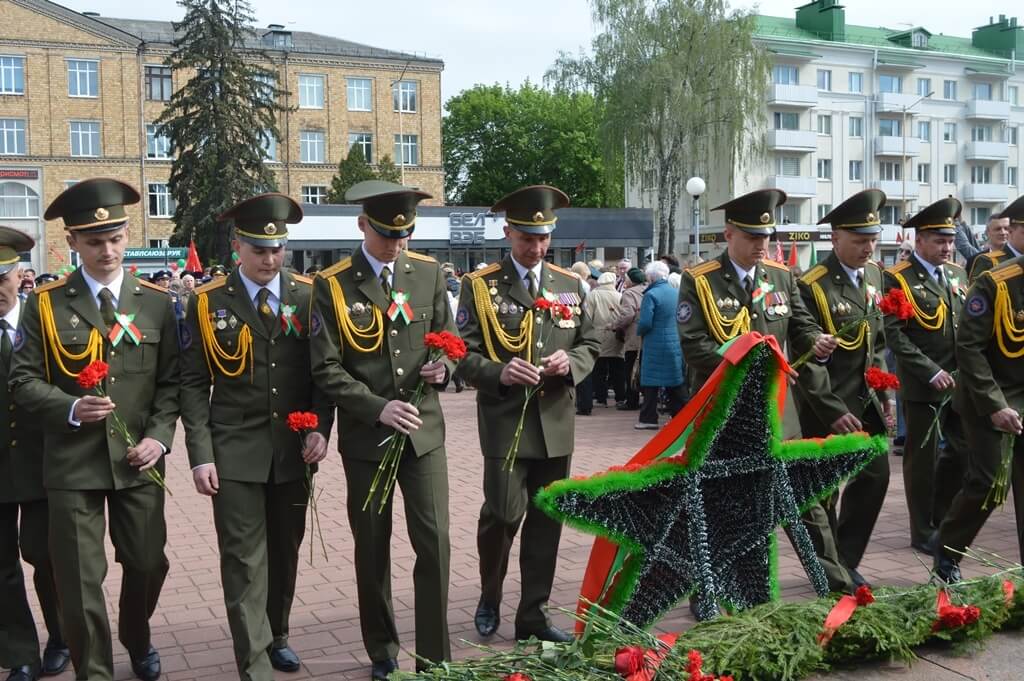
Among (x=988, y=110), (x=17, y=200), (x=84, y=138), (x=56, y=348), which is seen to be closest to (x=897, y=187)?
(x=988, y=110)

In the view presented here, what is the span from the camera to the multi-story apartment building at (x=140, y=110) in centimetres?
5809

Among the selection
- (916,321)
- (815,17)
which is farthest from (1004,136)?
(916,321)

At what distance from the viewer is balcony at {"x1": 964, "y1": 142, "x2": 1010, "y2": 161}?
2633 inches

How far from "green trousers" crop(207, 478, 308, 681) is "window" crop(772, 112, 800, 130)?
58984 mm

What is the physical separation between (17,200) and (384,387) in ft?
196

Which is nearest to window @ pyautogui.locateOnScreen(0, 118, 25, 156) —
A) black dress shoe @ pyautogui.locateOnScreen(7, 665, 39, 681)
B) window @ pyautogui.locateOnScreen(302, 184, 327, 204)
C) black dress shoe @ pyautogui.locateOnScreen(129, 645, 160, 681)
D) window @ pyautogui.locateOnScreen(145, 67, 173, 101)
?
window @ pyautogui.locateOnScreen(145, 67, 173, 101)

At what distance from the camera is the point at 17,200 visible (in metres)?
58.0

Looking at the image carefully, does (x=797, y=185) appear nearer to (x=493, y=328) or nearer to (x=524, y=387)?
(x=493, y=328)

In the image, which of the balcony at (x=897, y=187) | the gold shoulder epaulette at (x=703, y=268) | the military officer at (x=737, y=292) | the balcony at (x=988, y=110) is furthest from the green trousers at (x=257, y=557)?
the balcony at (x=988, y=110)

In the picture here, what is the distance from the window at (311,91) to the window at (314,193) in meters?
4.72

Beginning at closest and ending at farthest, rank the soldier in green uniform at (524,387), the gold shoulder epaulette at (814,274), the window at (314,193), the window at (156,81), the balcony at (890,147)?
the soldier in green uniform at (524,387)
the gold shoulder epaulette at (814,274)
the window at (156,81)
the balcony at (890,147)
the window at (314,193)

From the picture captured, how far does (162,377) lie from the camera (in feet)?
16.3

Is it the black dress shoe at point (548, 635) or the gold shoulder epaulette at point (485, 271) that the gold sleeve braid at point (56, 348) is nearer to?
the gold shoulder epaulette at point (485, 271)

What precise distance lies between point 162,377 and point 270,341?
535mm
